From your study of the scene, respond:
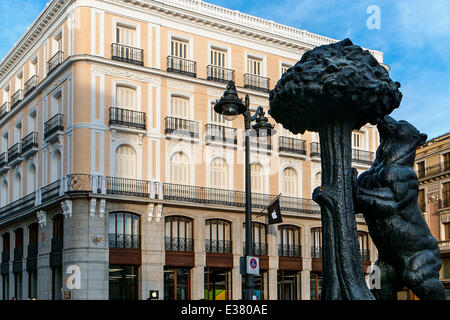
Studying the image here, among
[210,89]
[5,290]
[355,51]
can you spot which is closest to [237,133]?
[210,89]

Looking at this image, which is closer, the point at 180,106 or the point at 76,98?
the point at 76,98

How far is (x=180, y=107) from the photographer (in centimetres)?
3341

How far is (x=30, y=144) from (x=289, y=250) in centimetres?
1494

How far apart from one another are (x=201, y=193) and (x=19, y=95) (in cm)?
1307

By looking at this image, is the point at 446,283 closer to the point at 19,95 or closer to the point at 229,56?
the point at 229,56

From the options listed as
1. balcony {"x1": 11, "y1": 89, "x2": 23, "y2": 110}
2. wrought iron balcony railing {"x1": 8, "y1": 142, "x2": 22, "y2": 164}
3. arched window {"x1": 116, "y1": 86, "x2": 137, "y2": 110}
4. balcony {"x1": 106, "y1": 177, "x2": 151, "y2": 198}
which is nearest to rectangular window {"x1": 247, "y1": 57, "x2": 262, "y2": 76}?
arched window {"x1": 116, "y1": 86, "x2": 137, "y2": 110}

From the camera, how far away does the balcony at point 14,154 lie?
118 ft

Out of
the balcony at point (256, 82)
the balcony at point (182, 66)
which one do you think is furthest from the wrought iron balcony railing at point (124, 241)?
the balcony at point (256, 82)

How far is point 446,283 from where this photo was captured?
46906 millimetres

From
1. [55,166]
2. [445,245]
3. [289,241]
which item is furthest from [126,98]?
[445,245]

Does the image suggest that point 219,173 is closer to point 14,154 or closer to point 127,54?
point 127,54

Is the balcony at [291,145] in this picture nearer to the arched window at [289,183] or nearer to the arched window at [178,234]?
the arched window at [289,183]
